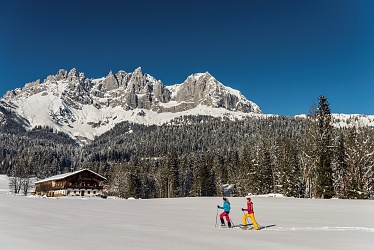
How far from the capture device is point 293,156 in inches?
2813

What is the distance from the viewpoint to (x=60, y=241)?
1254 centimetres

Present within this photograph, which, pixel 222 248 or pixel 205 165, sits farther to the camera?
pixel 205 165

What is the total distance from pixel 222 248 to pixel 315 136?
150ft

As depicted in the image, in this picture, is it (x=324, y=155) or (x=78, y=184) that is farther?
(x=78, y=184)

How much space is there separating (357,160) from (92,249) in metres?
54.2

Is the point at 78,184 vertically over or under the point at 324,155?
under

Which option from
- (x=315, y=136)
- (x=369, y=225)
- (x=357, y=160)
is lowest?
(x=369, y=225)

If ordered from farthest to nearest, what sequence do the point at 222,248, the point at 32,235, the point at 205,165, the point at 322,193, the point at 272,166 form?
the point at 205,165, the point at 272,166, the point at 322,193, the point at 32,235, the point at 222,248

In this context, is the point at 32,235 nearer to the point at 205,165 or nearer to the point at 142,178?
the point at 205,165

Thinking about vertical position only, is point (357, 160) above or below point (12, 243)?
above

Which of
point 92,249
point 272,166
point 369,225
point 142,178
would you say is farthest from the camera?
point 142,178

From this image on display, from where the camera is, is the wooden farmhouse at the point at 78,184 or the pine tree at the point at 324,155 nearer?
the pine tree at the point at 324,155

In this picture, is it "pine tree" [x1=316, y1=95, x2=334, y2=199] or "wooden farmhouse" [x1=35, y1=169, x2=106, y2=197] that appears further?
"wooden farmhouse" [x1=35, y1=169, x2=106, y2=197]

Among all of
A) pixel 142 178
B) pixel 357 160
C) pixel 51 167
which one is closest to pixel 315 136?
pixel 357 160
